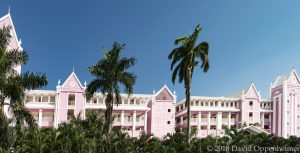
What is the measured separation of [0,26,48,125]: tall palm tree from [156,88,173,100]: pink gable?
35.3 metres

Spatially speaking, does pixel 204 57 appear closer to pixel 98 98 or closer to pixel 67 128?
pixel 67 128

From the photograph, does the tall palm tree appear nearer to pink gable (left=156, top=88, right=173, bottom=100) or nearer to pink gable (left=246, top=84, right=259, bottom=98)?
pink gable (left=156, top=88, right=173, bottom=100)

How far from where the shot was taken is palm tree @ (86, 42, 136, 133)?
3189cm

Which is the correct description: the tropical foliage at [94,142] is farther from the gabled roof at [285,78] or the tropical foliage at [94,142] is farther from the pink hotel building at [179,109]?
the gabled roof at [285,78]

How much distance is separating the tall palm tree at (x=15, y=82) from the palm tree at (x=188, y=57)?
13486 millimetres

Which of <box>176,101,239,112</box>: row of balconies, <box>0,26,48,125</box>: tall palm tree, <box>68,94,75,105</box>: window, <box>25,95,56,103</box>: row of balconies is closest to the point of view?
<box>0,26,48,125</box>: tall palm tree

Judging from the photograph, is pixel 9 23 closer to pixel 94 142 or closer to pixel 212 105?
pixel 94 142

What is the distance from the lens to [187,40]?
35.0m

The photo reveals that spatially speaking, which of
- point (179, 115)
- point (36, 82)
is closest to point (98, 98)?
point (179, 115)

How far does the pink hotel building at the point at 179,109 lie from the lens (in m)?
55.0

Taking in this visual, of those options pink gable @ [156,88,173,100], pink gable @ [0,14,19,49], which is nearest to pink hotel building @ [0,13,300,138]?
pink gable @ [156,88,173,100]

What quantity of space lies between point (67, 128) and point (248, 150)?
16.9 m

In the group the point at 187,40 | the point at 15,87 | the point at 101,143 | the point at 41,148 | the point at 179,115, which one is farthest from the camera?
the point at 179,115

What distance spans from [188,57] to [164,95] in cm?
2628
